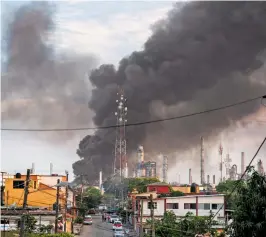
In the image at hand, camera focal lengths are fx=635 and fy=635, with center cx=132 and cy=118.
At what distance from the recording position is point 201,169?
10400 centimetres

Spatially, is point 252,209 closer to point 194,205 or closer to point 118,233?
point 118,233

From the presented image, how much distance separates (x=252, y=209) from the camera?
16578mm

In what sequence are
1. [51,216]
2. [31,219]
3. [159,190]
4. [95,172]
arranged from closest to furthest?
[31,219] < [51,216] < [159,190] < [95,172]

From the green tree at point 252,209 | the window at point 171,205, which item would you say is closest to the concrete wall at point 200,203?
the window at point 171,205

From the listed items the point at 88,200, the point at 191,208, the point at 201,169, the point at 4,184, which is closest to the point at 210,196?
the point at 191,208

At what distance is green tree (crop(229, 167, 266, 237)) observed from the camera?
16453 mm

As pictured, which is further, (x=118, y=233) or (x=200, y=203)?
(x=200, y=203)

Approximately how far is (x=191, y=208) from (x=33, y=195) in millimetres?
11340

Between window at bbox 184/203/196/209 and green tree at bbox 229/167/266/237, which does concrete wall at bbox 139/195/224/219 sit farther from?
green tree at bbox 229/167/266/237

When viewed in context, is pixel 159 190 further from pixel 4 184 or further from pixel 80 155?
pixel 80 155

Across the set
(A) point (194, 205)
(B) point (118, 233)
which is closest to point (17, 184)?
(B) point (118, 233)

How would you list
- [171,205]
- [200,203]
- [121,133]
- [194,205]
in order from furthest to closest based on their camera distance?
[121,133], [171,205], [194,205], [200,203]

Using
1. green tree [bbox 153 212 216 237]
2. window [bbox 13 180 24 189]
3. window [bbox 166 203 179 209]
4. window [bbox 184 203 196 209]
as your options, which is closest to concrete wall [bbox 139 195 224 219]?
window [bbox 184 203 196 209]

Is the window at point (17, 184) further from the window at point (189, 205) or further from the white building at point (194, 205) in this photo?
the window at point (189, 205)
